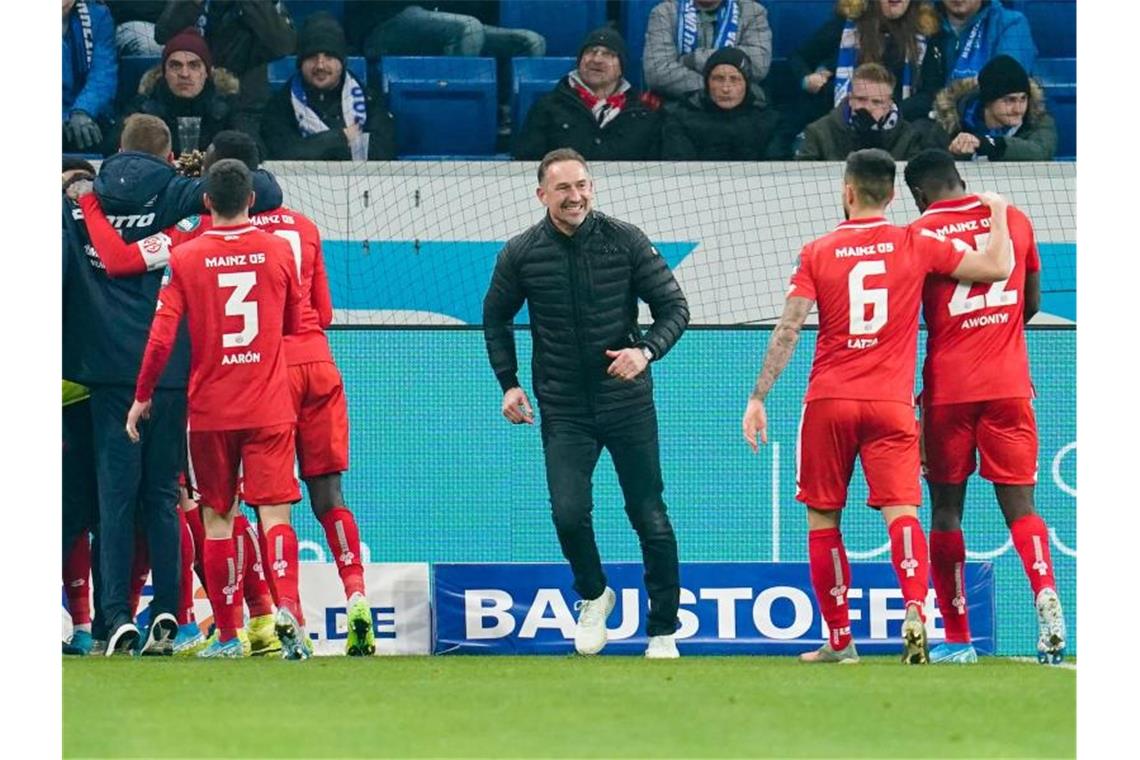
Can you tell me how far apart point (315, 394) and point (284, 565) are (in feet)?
2.64

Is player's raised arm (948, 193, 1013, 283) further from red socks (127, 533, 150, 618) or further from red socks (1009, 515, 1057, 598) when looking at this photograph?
red socks (127, 533, 150, 618)

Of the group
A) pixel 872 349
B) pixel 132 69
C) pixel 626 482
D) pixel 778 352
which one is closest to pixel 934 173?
pixel 872 349

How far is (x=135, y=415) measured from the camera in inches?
321

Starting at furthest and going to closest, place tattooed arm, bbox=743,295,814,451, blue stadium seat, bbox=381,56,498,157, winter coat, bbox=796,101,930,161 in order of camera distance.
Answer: blue stadium seat, bbox=381,56,498,157
winter coat, bbox=796,101,930,161
tattooed arm, bbox=743,295,814,451

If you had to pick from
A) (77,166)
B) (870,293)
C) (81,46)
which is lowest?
(870,293)

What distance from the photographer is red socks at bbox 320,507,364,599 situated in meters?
8.55

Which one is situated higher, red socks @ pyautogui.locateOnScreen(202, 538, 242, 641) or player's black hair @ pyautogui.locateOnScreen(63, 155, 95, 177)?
player's black hair @ pyautogui.locateOnScreen(63, 155, 95, 177)

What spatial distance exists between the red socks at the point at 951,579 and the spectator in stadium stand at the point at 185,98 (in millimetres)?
6193

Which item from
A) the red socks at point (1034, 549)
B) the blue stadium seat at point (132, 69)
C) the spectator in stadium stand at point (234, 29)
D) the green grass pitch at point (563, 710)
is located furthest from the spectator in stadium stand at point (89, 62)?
the red socks at point (1034, 549)

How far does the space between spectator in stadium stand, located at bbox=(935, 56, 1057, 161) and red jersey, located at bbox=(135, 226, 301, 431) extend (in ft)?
18.8

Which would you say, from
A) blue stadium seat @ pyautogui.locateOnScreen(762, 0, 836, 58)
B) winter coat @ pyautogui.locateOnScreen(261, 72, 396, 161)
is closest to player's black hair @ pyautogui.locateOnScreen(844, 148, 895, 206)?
winter coat @ pyautogui.locateOnScreen(261, 72, 396, 161)

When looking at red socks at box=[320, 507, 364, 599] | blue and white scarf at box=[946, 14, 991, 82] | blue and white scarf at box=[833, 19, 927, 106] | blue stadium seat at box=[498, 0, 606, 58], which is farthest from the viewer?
blue stadium seat at box=[498, 0, 606, 58]

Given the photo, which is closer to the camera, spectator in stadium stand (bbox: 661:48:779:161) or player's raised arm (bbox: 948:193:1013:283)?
player's raised arm (bbox: 948:193:1013:283)

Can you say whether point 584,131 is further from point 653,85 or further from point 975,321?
point 975,321
